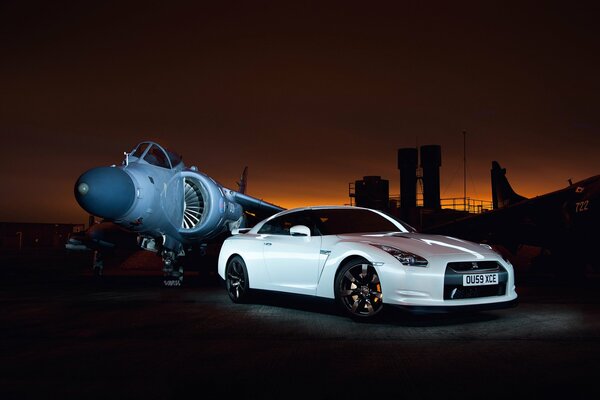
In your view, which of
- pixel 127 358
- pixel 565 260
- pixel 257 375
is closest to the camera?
pixel 257 375

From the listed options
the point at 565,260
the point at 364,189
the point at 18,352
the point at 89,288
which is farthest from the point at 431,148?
the point at 18,352

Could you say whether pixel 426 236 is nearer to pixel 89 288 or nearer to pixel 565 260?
pixel 89 288

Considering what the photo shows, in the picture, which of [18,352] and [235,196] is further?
[235,196]

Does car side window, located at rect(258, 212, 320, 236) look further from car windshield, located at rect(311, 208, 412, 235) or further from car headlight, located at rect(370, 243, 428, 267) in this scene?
car headlight, located at rect(370, 243, 428, 267)

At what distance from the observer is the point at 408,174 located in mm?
58688

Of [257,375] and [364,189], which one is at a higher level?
[364,189]

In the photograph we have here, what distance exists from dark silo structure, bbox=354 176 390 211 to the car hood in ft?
173

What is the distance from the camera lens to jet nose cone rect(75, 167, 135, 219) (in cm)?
Answer: 1183

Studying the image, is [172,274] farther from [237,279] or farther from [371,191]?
[371,191]

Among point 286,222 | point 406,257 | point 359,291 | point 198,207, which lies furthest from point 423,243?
point 198,207

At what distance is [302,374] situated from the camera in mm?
4836

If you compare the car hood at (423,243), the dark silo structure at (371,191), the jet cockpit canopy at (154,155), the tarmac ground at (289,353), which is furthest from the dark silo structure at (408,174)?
the car hood at (423,243)

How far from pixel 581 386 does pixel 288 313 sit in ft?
16.5

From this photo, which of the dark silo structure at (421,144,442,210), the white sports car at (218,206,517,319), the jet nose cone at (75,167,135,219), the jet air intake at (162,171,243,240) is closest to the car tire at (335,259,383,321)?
the white sports car at (218,206,517,319)
